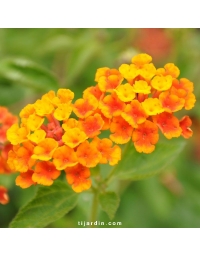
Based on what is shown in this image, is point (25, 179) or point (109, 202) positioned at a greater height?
point (25, 179)

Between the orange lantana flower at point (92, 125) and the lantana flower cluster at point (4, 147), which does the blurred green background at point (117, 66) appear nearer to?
the lantana flower cluster at point (4, 147)

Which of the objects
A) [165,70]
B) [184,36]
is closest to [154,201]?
[184,36]

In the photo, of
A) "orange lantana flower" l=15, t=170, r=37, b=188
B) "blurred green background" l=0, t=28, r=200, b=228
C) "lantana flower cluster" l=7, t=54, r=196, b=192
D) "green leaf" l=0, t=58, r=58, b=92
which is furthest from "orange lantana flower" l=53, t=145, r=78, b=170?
"blurred green background" l=0, t=28, r=200, b=228

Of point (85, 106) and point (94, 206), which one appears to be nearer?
point (85, 106)

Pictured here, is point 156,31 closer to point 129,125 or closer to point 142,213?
point 142,213

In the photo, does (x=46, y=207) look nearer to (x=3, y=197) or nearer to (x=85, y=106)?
(x=3, y=197)

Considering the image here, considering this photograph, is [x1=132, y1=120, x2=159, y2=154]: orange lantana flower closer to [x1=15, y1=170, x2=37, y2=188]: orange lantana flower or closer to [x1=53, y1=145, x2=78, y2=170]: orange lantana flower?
[x1=53, y1=145, x2=78, y2=170]: orange lantana flower

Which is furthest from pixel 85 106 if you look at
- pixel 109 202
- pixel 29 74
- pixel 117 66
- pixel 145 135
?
pixel 117 66
